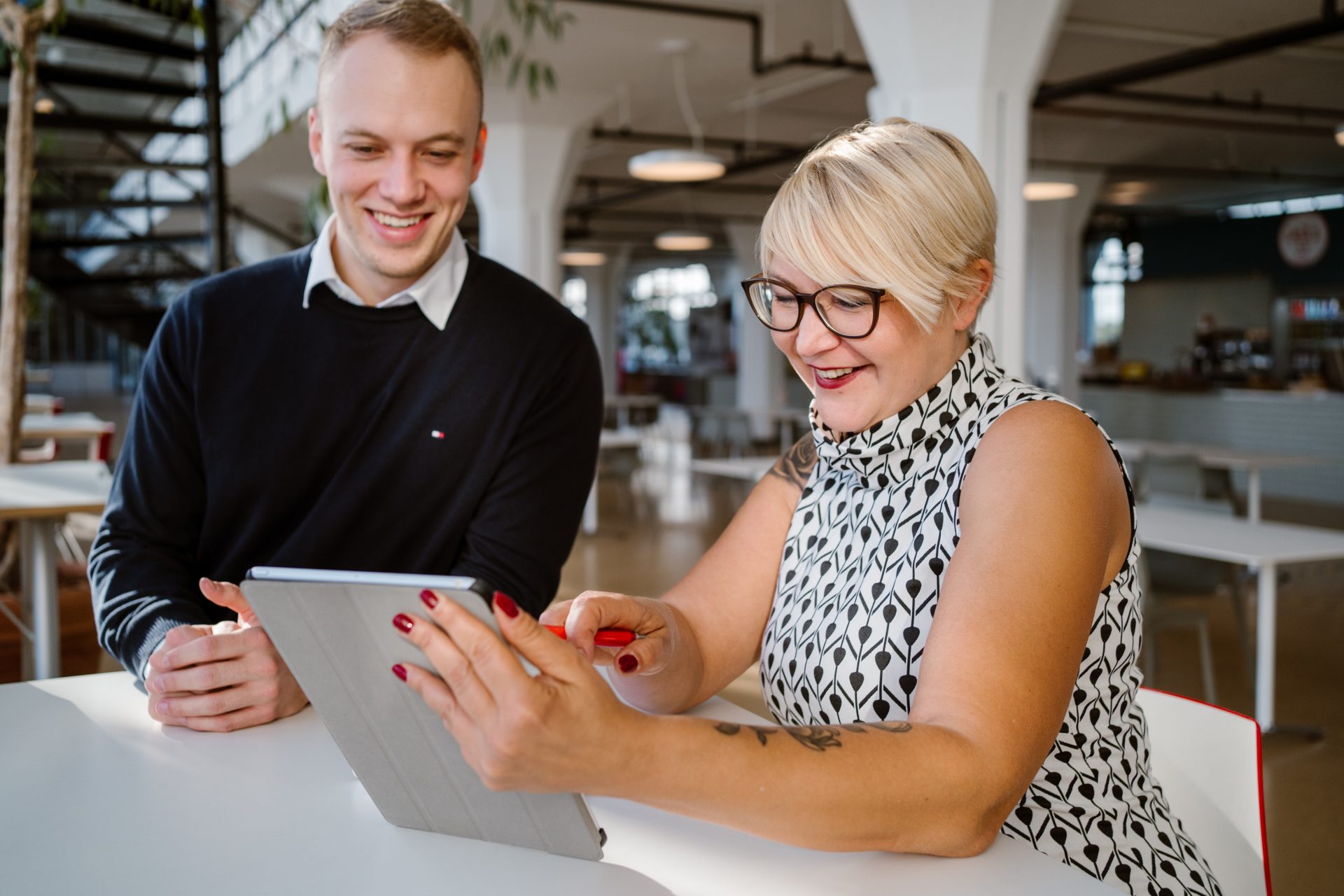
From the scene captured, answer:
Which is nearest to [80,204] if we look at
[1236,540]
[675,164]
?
[675,164]

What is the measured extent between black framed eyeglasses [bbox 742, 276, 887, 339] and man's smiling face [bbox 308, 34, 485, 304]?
632 millimetres

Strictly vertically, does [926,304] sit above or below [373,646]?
above

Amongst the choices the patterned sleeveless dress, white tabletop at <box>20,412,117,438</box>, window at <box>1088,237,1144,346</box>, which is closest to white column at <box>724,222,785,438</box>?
window at <box>1088,237,1144,346</box>

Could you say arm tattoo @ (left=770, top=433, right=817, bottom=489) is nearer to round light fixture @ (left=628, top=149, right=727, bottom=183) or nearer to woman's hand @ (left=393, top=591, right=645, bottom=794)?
woman's hand @ (left=393, top=591, right=645, bottom=794)

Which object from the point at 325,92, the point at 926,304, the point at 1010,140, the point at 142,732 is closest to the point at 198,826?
the point at 142,732

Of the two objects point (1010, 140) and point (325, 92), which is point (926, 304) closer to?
point (325, 92)

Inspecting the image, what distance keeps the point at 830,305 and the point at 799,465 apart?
1.39ft

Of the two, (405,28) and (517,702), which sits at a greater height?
(405,28)

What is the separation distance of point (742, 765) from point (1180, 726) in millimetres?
984

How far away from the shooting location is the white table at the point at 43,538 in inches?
136

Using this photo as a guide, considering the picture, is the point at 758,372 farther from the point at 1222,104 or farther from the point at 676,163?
the point at 676,163

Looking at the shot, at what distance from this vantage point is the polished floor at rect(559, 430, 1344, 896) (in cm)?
332

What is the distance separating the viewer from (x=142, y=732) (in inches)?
54.3

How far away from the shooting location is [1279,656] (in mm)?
5488
